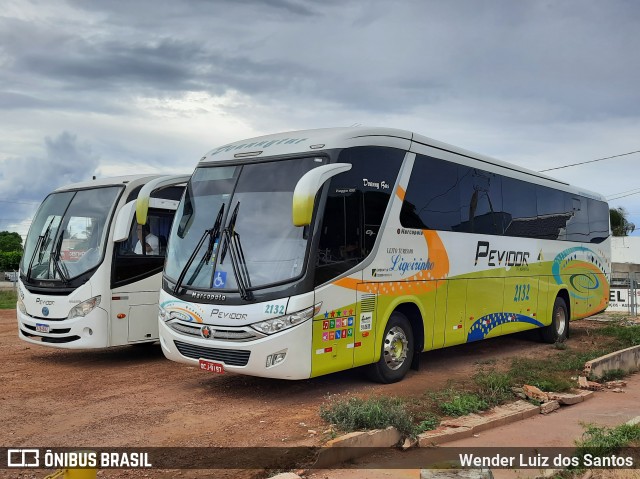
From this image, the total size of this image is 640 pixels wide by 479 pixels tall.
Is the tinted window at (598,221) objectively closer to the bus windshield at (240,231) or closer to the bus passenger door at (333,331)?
the bus passenger door at (333,331)

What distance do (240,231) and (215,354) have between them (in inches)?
62.8

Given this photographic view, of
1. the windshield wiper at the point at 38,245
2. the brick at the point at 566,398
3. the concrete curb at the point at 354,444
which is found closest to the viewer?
the concrete curb at the point at 354,444

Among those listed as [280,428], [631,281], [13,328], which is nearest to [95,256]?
[280,428]

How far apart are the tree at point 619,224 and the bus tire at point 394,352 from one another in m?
51.6

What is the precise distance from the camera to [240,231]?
27.7ft

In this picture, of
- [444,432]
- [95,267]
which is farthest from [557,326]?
[95,267]

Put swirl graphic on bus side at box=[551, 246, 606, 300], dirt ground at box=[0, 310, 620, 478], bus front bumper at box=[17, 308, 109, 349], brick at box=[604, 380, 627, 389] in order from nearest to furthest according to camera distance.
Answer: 1. dirt ground at box=[0, 310, 620, 478]
2. brick at box=[604, 380, 627, 389]
3. bus front bumper at box=[17, 308, 109, 349]
4. swirl graphic on bus side at box=[551, 246, 606, 300]

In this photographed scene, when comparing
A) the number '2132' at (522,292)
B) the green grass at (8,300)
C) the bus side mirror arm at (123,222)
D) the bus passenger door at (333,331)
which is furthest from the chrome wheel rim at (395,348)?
the green grass at (8,300)

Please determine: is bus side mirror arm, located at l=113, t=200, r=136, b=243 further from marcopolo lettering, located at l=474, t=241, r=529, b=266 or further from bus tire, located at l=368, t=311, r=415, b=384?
marcopolo lettering, located at l=474, t=241, r=529, b=266

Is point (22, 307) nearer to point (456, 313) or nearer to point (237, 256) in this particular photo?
point (237, 256)

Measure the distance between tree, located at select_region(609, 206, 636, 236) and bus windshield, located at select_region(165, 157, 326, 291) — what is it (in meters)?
53.5

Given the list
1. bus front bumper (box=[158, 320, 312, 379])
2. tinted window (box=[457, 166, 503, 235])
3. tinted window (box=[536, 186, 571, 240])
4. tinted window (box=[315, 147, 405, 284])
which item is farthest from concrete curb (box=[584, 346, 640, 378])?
bus front bumper (box=[158, 320, 312, 379])

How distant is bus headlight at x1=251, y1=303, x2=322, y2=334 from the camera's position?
7887 millimetres

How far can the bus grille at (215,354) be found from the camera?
317 inches
